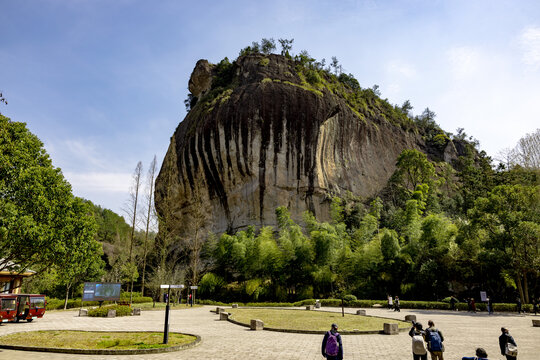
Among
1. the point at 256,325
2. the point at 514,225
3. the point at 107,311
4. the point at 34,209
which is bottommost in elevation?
the point at 107,311

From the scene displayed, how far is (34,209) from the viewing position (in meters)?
12.6

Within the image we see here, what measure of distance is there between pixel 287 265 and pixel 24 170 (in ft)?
67.1

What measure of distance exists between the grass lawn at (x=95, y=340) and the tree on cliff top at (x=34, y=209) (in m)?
2.90

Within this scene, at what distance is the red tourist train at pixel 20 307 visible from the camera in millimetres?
14688

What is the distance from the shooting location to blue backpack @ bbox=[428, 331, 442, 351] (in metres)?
6.27

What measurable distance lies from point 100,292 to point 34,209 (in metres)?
9.13

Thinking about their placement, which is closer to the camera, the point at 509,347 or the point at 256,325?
the point at 509,347

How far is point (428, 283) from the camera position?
2400 centimetres

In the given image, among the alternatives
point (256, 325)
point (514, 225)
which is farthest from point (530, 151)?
point (256, 325)

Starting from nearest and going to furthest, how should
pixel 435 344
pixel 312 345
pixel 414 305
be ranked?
1. pixel 435 344
2. pixel 312 345
3. pixel 414 305

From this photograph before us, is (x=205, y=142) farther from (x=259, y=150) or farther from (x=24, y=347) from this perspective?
(x=24, y=347)

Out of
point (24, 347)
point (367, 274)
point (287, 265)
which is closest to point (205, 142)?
point (287, 265)

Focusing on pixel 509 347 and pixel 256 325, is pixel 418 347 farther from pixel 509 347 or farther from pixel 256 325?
pixel 256 325

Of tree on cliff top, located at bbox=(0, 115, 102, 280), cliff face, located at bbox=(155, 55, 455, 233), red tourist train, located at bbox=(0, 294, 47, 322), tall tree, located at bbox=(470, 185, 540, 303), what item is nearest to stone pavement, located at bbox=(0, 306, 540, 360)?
tree on cliff top, located at bbox=(0, 115, 102, 280)
